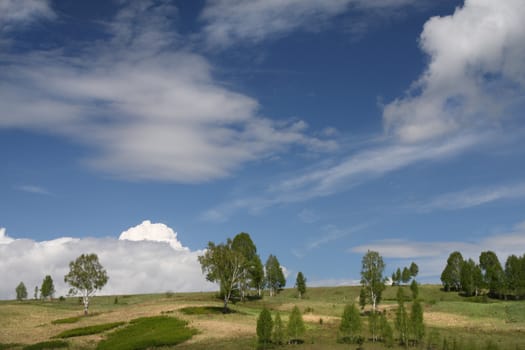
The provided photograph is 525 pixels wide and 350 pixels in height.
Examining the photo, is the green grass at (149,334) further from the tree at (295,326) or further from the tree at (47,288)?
the tree at (47,288)

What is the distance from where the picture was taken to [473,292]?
137625mm

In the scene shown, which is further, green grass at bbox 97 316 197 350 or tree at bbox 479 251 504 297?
tree at bbox 479 251 504 297

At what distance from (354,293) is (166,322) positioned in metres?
90.4

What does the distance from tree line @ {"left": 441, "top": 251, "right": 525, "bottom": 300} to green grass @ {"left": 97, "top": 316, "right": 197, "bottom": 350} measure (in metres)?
97.4

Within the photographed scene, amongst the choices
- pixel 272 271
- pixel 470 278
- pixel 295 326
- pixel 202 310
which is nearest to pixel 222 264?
pixel 202 310

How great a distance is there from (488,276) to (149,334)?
108 meters

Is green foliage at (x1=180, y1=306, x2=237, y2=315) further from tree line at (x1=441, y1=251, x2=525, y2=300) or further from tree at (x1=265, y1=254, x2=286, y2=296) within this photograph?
tree line at (x1=441, y1=251, x2=525, y2=300)

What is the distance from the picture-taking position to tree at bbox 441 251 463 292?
5709 inches

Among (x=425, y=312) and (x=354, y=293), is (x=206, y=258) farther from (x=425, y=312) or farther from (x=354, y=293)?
(x=354, y=293)

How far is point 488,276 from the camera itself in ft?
440

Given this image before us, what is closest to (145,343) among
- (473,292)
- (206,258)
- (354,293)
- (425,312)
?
(206,258)

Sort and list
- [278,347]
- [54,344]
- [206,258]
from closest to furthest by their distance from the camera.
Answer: [278,347]
[54,344]
[206,258]

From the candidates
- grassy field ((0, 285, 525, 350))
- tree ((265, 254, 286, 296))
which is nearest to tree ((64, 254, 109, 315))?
grassy field ((0, 285, 525, 350))

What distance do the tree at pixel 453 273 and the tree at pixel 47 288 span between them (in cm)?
11575
